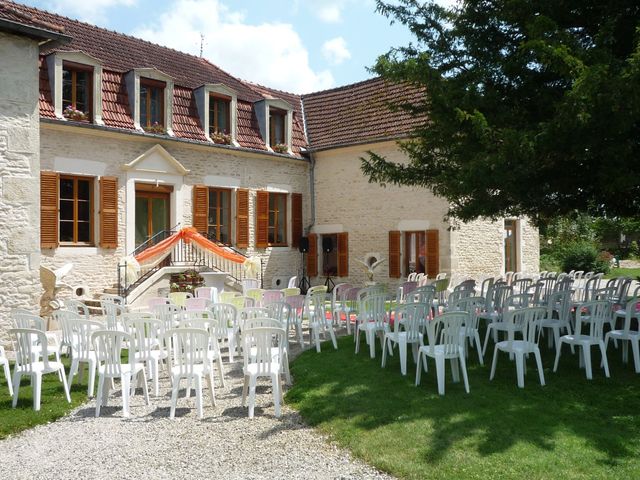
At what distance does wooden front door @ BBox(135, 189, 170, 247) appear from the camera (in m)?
14.7

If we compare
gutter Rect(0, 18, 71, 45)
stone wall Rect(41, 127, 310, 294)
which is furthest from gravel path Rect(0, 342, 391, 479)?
stone wall Rect(41, 127, 310, 294)

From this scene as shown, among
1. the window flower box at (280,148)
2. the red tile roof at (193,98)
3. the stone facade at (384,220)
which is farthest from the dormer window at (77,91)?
the stone facade at (384,220)

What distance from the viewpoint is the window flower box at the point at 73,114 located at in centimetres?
1293

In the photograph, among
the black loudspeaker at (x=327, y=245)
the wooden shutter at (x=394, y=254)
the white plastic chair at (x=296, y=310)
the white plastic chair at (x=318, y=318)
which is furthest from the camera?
the black loudspeaker at (x=327, y=245)

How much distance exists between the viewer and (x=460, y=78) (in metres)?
7.60

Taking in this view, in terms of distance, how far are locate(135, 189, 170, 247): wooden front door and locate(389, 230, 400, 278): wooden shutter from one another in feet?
20.9

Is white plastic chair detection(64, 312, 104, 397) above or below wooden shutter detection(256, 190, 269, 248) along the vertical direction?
below

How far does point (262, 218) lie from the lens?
1717cm

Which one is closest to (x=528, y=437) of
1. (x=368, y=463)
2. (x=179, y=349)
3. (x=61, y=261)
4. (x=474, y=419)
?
(x=474, y=419)

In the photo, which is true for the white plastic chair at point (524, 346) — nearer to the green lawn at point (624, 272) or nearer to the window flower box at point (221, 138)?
the window flower box at point (221, 138)

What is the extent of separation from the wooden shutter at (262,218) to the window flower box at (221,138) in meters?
1.80

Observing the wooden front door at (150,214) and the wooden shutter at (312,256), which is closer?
the wooden front door at (150,214)

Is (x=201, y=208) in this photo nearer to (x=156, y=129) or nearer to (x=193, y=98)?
(x=156, y=129)

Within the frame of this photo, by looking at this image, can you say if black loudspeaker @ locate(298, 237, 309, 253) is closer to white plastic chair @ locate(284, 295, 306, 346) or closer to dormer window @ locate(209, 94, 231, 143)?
dormer window @ locate(209, 94, 231, 143)
